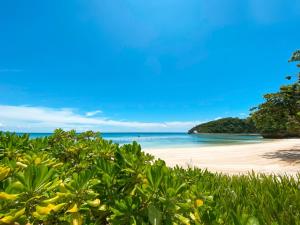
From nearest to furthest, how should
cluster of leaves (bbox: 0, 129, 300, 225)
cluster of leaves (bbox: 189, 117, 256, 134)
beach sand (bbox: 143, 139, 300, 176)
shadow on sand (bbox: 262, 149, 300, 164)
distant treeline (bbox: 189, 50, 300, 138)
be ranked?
1. cluster of leaves (bbox: 0, 129, 300, 225)
2. beach sand (bbox: 143, 139, 300, 176)
3. shadow on sand (bbox: 262, 149, 300, 164)
4. distant treeline (bbox: 189, 50, 300, 138)
5. cluster of leaves (bbox: 189, 117, 256, 134)

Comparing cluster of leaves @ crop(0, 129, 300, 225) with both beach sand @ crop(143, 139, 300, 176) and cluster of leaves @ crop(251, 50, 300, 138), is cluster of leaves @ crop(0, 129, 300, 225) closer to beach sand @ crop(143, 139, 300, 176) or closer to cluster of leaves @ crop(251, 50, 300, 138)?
beach sand @ crop(143, 139, 300, 176)

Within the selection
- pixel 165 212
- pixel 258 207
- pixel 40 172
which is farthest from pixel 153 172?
pixel 258 207

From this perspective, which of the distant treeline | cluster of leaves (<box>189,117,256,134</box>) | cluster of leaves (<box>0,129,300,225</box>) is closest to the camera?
cluster of leaves (<box>0,129,300,225</box>)

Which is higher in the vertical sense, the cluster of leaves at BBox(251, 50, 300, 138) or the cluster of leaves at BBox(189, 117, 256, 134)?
the cluster of leaves at BBox(189, 117, 256, 134)

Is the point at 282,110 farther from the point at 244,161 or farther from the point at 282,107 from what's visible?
the point at 244,161

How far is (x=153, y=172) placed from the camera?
4.41 ft

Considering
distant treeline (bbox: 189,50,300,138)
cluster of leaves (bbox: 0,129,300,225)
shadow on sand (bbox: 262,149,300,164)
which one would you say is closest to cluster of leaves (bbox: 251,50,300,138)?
distant treeline (bbox: 189,50,300,138)

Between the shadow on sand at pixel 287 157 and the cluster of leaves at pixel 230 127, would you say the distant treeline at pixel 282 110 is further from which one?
the cluster of leaves at pixel 230 127

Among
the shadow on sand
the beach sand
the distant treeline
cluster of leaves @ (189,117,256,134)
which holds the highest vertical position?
cluster of leaves @ (189,117,256,134)

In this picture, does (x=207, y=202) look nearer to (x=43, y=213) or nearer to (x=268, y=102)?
(x=43, y=213)

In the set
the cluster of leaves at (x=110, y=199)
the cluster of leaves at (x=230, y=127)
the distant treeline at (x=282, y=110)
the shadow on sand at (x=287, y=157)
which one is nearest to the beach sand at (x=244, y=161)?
the shadow on sand at (x=287, y=157)

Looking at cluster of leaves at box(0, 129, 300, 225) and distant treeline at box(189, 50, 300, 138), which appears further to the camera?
distant treeline at box(189, 50, 300, 138)

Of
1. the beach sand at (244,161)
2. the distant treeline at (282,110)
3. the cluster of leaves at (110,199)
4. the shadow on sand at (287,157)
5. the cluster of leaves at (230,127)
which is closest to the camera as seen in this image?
the cluster of leaves at (110,199)

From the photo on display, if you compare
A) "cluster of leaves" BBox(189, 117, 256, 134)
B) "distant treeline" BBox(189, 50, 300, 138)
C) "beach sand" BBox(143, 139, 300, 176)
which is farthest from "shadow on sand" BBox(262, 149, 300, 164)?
"cluster of leaves" BBox(189, 117, 256, 134)
